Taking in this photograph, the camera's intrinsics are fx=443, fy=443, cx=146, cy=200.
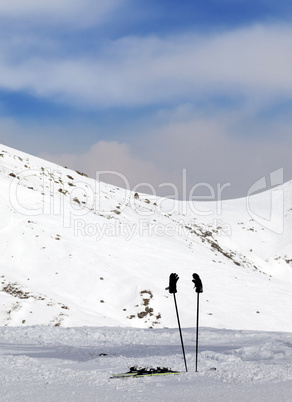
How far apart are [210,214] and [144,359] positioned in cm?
4494

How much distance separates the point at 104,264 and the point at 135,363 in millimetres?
→ 15219

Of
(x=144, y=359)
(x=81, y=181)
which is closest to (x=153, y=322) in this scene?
(x=144, y=359)

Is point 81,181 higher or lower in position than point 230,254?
higher

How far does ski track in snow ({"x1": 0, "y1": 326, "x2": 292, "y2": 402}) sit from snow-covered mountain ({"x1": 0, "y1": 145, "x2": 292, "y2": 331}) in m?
5.82

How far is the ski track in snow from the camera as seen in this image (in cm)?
561

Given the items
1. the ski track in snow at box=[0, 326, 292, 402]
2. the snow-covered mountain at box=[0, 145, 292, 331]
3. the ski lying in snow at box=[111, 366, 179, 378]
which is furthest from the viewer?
the snow-covered mountain at box=[0, 145, 292, 331]

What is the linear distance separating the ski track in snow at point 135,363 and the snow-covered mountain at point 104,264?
19.1 feet

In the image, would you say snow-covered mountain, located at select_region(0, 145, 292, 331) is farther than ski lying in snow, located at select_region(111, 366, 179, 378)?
Yes

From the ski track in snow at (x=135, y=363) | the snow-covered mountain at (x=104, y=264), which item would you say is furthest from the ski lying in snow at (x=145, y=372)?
the snow-covered mountain at (x=104, y=264)

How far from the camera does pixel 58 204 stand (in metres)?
30.6

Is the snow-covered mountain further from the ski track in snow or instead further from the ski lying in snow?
the ski lying in snow

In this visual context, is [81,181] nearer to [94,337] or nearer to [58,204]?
[58,204]

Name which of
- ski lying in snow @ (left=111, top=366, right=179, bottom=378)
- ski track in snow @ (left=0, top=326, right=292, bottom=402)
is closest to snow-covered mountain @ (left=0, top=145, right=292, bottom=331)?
ski track in snow @ (left=0, top=326, right=292, bottom=402)

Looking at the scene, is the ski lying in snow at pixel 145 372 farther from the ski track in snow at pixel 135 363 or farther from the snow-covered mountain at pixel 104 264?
the snow-covered mountain at pixel 104 264
